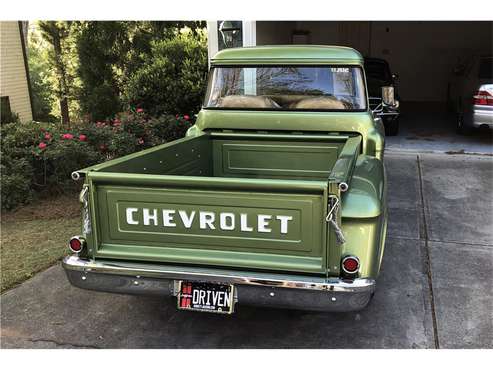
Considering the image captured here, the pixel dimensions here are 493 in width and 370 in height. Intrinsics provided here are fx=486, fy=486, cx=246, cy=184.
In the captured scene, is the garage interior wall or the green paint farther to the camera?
the garage interior wall

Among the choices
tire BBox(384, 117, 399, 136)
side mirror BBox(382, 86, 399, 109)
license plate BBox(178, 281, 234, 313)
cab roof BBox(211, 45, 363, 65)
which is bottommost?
tire BBox(384, 117, 399, 136)

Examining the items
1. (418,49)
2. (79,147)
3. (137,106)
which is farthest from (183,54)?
(418,49)

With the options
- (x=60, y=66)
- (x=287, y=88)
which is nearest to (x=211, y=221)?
(x=287, y=88)

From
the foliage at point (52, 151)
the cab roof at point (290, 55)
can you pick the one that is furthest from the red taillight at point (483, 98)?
the foliage at point (52, 151)

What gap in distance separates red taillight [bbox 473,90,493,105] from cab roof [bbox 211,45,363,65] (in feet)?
15.7

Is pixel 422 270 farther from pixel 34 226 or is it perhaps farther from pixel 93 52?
pixel 93 52

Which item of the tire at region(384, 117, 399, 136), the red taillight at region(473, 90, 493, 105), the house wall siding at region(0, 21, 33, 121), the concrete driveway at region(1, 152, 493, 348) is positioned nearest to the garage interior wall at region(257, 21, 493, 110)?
the tire at region(384, 117, 399, 136)

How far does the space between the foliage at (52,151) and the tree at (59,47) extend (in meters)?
7.82

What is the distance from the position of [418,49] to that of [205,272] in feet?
44.5

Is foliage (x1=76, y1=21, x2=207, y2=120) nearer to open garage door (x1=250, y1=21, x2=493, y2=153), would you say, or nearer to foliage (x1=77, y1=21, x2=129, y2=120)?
foliage (x1=77, y1=21, x2=129, y2=120)

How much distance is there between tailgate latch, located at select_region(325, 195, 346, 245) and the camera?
2.77 meters

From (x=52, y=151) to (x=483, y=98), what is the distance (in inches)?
285

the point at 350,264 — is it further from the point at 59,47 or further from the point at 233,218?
the point at 59,47

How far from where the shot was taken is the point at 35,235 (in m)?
5.43
